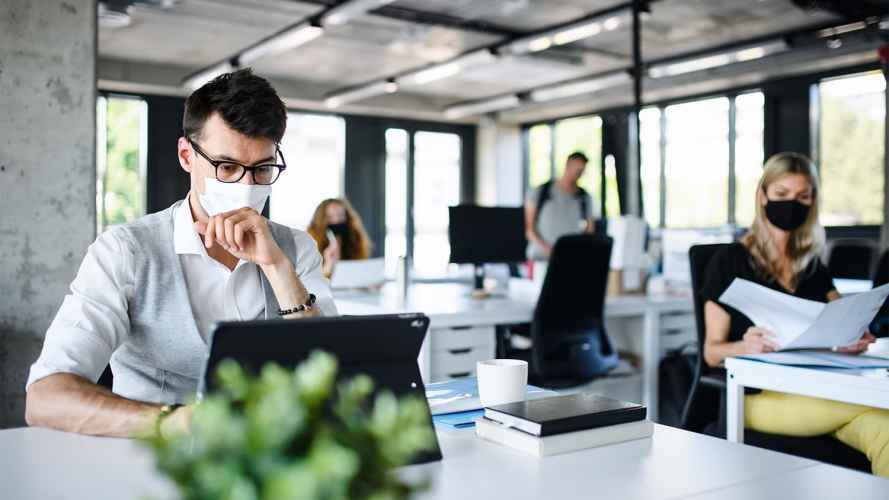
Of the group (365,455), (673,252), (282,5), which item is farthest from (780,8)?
(365,455)

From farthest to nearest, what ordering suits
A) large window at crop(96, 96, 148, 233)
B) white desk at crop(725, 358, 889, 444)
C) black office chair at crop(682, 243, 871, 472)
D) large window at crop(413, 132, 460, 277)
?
large window at crop(413, 132, 460, 277) → large window at crop(96, 96, 148, 233) → black office chair at crop(682, 243, 871, 472) → white desk at crop(725, 358, 889, 444)

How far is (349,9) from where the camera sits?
21.7 feet

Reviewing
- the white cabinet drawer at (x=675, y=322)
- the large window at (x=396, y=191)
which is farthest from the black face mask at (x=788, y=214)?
the large window at (x=396, y=191)

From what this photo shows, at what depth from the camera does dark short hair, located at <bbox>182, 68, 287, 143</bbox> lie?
172 cm

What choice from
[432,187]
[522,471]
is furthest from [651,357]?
[432,187]

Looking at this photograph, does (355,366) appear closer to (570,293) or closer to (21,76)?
(21,76)

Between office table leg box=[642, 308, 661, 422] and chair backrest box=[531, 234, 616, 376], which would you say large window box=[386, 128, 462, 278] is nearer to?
office table leg box=[642, 308, 661, 422]

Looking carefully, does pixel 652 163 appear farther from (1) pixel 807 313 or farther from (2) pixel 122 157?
(1) pixel 807 313

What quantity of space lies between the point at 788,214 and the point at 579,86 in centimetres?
790

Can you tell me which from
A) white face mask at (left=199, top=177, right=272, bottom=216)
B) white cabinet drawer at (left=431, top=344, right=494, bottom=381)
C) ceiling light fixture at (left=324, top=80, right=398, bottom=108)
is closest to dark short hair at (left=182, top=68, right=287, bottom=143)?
white face mask at (left=199, top=177, right=272, bottom=216)

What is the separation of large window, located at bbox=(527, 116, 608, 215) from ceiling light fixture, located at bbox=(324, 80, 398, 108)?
2949 millimetres

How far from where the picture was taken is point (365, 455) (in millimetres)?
492

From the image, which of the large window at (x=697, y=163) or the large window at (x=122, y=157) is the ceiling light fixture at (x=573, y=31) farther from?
the large window at (x=122, y=157)

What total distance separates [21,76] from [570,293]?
2.49 meters
